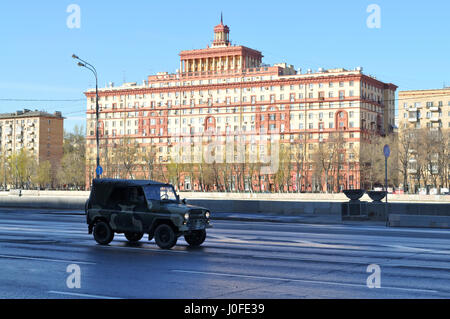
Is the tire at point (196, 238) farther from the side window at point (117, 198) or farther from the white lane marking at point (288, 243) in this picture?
the side window at point (117, 198)

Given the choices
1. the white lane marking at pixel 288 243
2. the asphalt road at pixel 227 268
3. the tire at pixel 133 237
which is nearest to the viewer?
the asphalt road at pixel 227 268

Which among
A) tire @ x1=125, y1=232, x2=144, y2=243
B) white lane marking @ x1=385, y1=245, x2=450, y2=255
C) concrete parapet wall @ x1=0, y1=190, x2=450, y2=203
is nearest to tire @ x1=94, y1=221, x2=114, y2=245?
tire @ x1=125, y1=232, x2=144, y2=243

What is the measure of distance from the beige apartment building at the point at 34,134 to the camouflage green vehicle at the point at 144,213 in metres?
157

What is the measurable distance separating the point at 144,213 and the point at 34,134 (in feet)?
542

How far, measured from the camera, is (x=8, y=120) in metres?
180

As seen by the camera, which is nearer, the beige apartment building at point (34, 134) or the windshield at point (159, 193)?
the windshield at point (159, 193)

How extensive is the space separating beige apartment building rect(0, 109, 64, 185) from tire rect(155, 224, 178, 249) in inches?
6219

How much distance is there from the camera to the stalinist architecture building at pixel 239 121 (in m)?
125

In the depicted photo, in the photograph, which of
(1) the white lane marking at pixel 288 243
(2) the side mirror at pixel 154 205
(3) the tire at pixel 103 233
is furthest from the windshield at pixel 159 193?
(1) the white lane marking at pixel 288 243

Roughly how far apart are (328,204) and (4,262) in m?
25.6

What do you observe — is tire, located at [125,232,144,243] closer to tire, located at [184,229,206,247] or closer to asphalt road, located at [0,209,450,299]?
asphalt road, located at [0,209,450,299]

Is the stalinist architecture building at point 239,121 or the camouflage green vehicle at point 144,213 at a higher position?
the stalinist architecture building at point 239,121

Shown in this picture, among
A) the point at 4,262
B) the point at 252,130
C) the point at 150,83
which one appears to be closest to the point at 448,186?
the point at 252,130

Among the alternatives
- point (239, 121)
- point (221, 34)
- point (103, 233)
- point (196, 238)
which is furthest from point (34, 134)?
point (196, 238)
